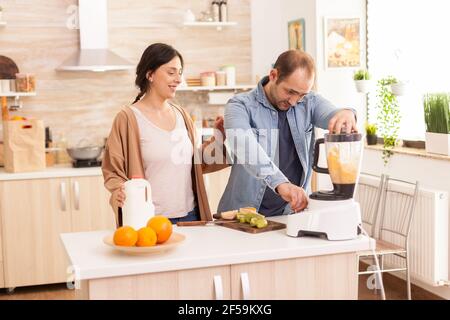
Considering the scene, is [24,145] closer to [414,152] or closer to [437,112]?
[414,152]

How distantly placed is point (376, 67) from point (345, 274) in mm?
2934

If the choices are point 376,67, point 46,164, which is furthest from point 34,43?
point 376,67

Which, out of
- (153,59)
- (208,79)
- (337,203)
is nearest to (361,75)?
(208,79)

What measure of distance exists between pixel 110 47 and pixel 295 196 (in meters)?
3.27

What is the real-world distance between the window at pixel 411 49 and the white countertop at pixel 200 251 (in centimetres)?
227

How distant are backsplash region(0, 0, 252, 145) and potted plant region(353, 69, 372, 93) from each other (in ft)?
3.81

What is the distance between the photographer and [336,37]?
494 centimetres

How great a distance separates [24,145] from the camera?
15.3ft

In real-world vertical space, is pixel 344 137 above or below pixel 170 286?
above

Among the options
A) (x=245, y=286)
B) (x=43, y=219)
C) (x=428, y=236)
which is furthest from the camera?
(x=43, y=219)

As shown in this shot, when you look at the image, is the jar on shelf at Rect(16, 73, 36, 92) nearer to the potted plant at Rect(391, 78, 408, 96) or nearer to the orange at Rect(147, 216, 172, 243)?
the potted plant at Rect(391, 78, 408, 96)

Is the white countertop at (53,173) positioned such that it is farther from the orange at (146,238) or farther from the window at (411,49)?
the orange at (146,238)

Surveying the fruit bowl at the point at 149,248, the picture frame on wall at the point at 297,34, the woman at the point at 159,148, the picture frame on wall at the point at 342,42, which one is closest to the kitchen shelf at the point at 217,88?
the picture frame on wall at the point at 297,34

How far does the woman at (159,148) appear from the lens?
9.29 ft
